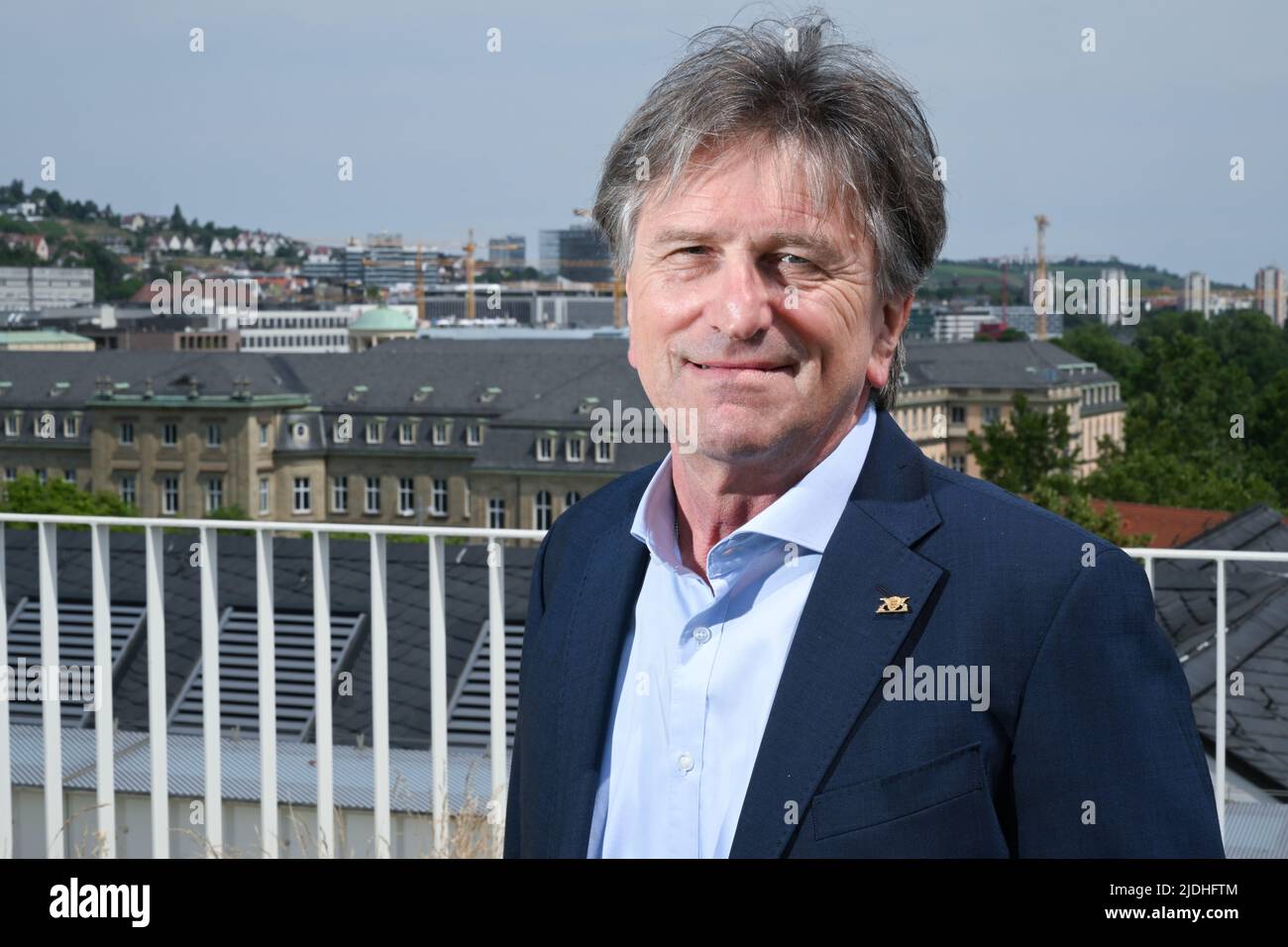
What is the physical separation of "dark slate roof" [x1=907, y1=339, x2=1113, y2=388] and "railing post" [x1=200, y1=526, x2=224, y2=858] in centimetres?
9321

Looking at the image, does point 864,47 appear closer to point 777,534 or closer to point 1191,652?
point 777,534

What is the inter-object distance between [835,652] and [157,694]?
92.7 inches

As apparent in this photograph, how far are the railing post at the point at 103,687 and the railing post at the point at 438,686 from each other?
72 centimetres

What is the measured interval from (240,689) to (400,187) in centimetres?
12312

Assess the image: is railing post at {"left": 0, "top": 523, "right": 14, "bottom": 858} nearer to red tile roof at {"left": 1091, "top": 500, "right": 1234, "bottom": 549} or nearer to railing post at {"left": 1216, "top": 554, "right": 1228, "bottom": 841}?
railing post at {"left": 1216, "top": 554, "right": 1228, "bottom": 841}

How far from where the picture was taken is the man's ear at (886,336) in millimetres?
2135

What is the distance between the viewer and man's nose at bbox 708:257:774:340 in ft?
6.63

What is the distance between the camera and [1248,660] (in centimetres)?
565

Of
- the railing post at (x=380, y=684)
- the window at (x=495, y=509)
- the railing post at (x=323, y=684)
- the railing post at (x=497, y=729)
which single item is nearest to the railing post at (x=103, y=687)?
the railing post at (x=323, y=684)

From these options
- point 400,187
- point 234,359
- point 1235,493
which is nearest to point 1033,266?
point 400,187

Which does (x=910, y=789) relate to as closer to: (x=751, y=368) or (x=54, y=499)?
(x=751, y=368)

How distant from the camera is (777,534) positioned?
208 cm

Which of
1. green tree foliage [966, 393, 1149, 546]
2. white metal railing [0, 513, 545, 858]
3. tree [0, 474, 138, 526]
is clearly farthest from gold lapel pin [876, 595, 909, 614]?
tree [0, 474, 138, 526]

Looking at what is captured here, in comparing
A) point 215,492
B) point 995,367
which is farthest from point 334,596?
point 995,367
